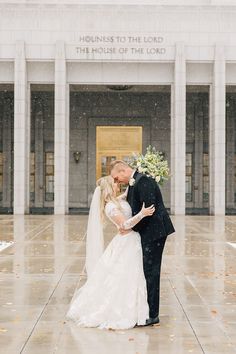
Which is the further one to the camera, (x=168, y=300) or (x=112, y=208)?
(x=168, y=300)

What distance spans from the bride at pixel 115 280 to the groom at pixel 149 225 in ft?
0.27

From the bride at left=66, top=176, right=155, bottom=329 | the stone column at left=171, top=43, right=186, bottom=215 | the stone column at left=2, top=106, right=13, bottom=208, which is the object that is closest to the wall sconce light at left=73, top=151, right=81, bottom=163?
the stone column at left=2, top=106, right=13, bottom=208

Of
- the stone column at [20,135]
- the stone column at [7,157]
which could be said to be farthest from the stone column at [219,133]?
the stone column at [7,157]

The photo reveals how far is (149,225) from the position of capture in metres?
7.27

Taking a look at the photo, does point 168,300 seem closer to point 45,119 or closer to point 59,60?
point 59,60

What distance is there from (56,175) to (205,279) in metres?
20.5

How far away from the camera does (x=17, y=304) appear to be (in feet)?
27.3

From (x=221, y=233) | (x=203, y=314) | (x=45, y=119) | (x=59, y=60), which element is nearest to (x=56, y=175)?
(x=59, y=60)

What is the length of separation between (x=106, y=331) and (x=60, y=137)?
946 inches

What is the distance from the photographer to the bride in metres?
7.09

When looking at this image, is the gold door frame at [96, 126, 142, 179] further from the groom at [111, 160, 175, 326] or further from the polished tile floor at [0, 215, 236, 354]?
the groom at [111, 160, 175, 326]

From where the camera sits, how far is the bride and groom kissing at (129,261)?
712 centimetres

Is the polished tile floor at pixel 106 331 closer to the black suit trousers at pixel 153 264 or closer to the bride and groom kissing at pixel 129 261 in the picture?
the bride and groom kissing at pixel 129 261

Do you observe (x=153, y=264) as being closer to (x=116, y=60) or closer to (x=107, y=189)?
(x=107, y=189)
